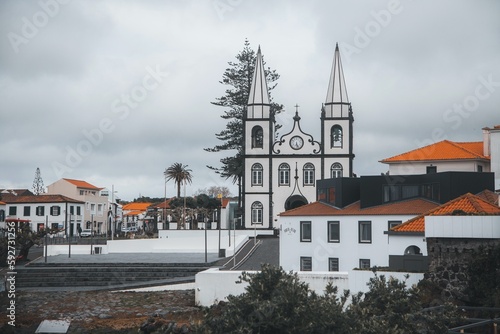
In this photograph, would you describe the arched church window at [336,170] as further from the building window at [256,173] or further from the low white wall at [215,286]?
the low white wall at [215,286]

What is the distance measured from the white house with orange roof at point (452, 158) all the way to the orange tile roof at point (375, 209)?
44.4 feet

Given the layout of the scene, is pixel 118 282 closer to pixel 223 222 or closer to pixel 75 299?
pixel 75 299

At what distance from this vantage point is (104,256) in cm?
4156

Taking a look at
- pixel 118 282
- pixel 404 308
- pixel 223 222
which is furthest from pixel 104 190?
pixel 404 308

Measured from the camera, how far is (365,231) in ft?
106

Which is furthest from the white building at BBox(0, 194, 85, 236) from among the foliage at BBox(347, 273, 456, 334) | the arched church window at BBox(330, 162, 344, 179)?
the foliage at BBox(347, 273, 456, 334)

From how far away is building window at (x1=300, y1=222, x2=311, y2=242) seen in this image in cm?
3412

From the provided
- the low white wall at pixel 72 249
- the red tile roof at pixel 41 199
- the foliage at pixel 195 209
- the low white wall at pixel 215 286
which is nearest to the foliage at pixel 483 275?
the low white wall at pixel 215 286

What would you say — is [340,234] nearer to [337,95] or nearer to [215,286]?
[215,286]

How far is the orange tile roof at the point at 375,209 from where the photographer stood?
31439 mm

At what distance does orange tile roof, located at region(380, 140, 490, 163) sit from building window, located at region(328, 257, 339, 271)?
17.1 meters

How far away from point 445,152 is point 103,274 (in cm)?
2603

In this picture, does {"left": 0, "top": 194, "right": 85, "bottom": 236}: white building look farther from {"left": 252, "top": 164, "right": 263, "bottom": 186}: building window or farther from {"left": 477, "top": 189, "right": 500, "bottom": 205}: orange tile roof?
{"left": 477, "top": 189, "right": 500, "bottom": 205}: orange tile roof

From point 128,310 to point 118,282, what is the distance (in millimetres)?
6652
